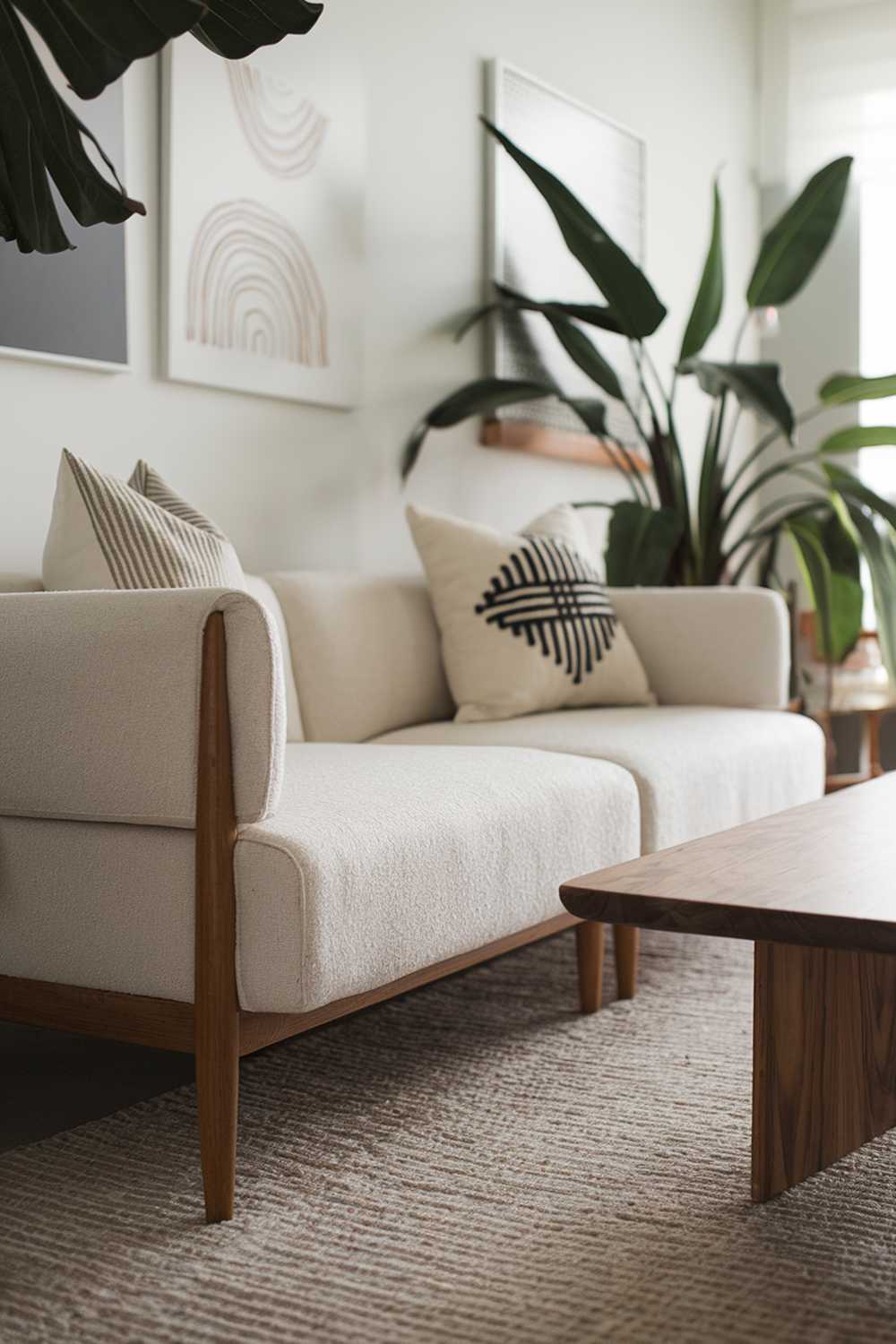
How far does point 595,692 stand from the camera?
112 inches

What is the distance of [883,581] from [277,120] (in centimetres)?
172

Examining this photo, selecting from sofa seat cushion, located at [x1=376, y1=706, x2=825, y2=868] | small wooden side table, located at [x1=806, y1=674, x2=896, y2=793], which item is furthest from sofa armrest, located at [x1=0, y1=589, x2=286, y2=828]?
small wooden side table, located at [x1=806, y1=674, x2=896, y2=793]

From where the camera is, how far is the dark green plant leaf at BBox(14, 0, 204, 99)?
4.44ft

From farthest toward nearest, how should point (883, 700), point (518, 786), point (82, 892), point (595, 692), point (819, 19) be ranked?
point (819, 19)
point (883, 700)
point (595, 692)
point (518, 786)
point (82, 892)

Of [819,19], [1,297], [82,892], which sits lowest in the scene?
[82,892]

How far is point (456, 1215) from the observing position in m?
1.53

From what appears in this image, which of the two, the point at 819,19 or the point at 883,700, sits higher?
the point at 819,19

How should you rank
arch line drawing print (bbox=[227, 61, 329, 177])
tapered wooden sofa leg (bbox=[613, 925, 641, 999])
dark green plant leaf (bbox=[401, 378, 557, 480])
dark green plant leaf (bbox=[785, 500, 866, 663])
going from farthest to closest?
dark green plant leaf (bbox=[785, 500, 866, 663]) < dark green plant leaf (bbox=[401, 378, 557, 480]) < arch line drawing print (bbox=[227, 61, 329, 177]) < tapered wooden sofa leg (bbox=[613, 925, 641, 999])

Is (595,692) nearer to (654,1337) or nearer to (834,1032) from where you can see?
(834,1032)

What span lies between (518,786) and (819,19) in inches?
159

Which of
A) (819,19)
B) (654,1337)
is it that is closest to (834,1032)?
(654,1337)

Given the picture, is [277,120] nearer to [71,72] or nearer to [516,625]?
[516,625]

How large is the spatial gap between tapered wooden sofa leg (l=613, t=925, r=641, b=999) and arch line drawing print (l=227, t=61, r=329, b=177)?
1.68m

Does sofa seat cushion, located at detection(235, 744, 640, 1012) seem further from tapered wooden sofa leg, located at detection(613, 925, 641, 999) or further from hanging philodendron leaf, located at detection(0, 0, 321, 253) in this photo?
hanging philodendron leaf, located at detection(0, 0, 321, 253)
